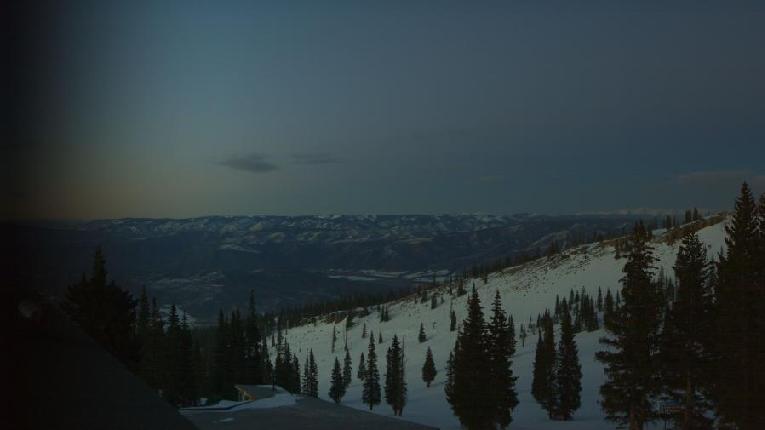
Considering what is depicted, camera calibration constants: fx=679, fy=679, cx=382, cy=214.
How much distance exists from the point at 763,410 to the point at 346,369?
96550 mm

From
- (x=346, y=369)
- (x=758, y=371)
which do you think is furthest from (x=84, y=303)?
(x=346, y=369)

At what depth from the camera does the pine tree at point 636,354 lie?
100 ft

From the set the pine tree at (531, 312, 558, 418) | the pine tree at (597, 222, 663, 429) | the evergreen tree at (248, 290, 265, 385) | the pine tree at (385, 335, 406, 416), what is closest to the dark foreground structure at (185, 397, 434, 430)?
the pine tree at (597, 222, 663, 429)

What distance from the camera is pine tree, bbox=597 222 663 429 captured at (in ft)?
100

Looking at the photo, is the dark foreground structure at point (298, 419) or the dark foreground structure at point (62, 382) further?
the dark foreground structure at point (298, 419)

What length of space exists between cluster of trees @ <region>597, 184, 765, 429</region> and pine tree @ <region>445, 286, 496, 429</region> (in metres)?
10.5

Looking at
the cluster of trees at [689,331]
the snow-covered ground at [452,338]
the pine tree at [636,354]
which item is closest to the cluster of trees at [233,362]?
the snow-covered ground at [452,338]

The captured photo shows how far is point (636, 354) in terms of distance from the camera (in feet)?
100

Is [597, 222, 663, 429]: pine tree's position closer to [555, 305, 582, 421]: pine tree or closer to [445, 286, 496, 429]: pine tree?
[445, 286, 496, 429]: pine tree

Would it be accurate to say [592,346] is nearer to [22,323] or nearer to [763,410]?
[763,410]

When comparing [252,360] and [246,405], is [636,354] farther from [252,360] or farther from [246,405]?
[252,360]

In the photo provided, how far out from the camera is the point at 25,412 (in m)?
5.24

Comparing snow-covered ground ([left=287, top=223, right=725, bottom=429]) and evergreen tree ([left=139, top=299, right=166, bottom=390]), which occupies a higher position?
evergreen tree ([left=139, top=299, right=166, bottom=390])

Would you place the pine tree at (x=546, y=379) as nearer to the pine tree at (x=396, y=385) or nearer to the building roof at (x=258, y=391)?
the pine tree at (x=396, y=385)
